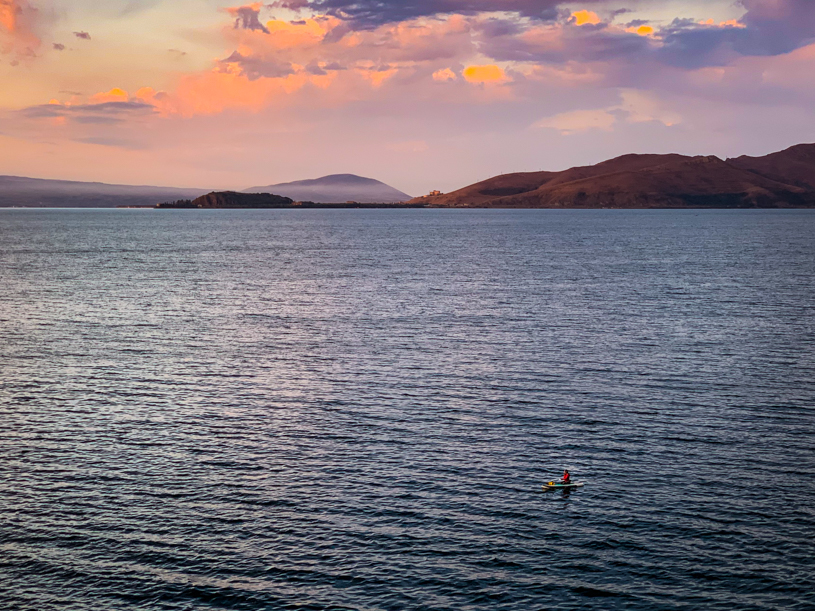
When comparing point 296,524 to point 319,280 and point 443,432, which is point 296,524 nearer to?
point 443,432

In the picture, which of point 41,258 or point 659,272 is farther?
point 41,258

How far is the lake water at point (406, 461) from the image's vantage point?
33938 millimetres

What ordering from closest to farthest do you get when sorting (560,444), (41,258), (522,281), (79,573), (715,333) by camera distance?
(79,573) → (560,444) → (715,333) → (522,281) → (41,258)

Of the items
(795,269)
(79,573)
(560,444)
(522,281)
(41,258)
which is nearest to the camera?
(79,573)

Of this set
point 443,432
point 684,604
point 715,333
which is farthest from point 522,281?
point 684,604

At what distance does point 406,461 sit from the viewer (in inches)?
1853

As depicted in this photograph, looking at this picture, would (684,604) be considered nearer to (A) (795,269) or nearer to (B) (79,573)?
(B) (79,573)

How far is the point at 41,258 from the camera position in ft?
608

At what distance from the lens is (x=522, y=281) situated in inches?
5472

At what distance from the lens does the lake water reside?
33.9 m

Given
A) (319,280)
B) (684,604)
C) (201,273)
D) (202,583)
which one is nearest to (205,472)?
(202,583)

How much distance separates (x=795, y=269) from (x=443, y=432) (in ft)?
419

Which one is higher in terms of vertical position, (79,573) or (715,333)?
(715,333)

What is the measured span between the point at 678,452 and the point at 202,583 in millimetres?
30009
